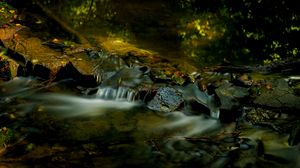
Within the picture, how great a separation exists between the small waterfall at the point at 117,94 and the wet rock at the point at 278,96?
2.38m

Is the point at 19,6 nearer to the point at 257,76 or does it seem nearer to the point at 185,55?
the point at 185,55

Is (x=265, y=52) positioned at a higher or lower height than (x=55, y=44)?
higher

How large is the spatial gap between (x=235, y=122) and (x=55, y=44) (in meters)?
4.41

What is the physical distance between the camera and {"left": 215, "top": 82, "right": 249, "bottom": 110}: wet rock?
668 centimetres

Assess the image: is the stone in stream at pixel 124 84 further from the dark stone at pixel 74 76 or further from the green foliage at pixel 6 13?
the green foliage at pixel 6 13

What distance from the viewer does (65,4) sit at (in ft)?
39.8

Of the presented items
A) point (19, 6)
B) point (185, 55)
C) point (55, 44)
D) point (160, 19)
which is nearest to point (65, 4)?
point (19, 6)

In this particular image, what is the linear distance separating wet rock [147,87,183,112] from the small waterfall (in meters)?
0.45

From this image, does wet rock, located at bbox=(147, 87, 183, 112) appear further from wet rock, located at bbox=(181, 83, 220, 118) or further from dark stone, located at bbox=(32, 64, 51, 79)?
Result: dark stone, located at bbox=(32, 64, 51, 79)

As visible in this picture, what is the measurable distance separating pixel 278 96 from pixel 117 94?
3.07 m

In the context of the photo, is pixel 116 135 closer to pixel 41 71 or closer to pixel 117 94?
pixel 117 94

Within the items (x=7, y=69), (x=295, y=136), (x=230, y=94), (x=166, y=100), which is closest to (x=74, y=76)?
(x=7, y=69)

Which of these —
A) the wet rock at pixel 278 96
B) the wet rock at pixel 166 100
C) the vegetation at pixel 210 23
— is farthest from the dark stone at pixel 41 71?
the wet rock at pixel 278 96

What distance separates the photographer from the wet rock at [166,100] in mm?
6883
